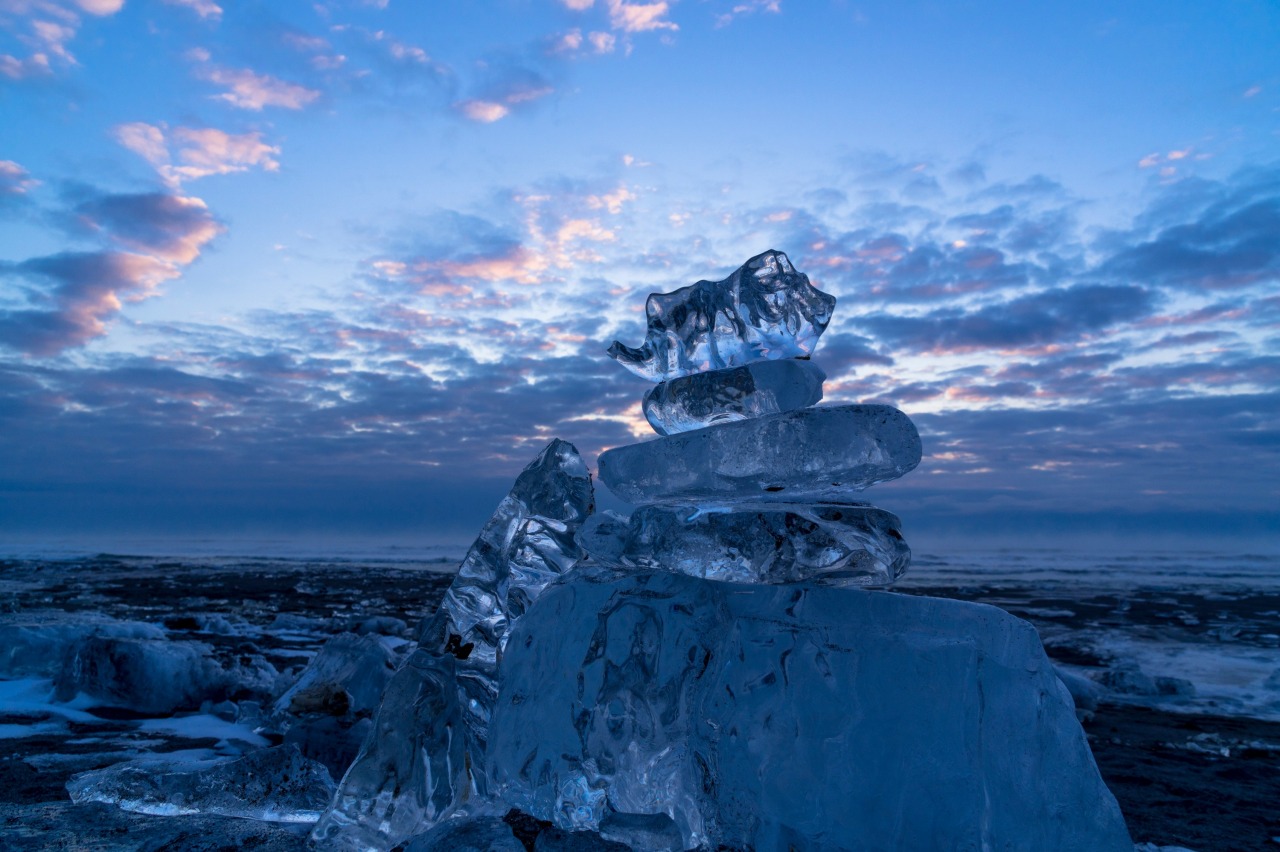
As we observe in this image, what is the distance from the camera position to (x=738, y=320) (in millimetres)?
2494

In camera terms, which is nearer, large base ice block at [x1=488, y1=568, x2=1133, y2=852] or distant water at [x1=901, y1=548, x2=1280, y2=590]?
large base ice block at [x1=488, y1=568, x2=1133, y2=852]

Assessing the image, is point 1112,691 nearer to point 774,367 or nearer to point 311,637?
point 774,367

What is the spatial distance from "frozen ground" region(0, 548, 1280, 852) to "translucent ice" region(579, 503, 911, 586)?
1618 millimetres

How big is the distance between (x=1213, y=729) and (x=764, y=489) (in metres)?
4.60

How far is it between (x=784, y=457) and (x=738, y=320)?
0.53 m

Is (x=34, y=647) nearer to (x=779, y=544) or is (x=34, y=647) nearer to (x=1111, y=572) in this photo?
(x=779, y=544)

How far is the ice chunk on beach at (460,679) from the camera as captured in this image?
237 cm

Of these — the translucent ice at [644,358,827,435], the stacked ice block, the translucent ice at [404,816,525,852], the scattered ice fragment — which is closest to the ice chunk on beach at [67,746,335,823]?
the translucent ice at [404,816,525,852]

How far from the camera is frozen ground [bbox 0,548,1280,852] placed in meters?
2.79

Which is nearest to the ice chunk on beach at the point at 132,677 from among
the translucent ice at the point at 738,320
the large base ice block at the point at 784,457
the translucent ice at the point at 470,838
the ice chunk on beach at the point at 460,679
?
the ice chunk on beach at the point at 460,679

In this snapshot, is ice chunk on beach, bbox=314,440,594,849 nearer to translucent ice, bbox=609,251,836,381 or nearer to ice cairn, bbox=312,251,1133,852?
ice cairn, bbox=312,251,1133,852

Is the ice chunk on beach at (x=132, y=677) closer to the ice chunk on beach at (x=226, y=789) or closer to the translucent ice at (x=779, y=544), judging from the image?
the ice chunk on beach at (x=226, y=789)

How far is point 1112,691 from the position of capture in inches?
235

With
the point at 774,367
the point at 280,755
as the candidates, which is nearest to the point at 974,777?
the point at 774,367
